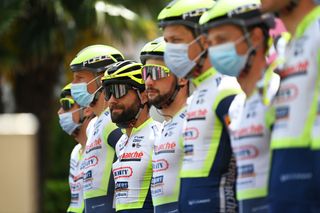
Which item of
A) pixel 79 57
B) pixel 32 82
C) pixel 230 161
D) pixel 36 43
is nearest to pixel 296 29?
pixel 230 161

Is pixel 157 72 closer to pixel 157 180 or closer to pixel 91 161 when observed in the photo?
pixel 157 180

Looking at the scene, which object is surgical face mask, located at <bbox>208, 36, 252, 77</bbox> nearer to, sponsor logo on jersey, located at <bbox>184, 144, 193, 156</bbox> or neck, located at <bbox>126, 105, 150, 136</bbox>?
sponsor logo on jersey, located at <bbox>184, 144, 193, 156</bbox>

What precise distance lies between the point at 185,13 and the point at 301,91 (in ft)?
6.49

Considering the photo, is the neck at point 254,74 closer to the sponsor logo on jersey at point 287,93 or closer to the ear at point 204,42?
the sponsor logo on jersey at point 287,93

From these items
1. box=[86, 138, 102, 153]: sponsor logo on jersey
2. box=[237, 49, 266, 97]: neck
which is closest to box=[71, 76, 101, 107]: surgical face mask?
box=[86, 138, 102, 153]: sponsor logo on jersey

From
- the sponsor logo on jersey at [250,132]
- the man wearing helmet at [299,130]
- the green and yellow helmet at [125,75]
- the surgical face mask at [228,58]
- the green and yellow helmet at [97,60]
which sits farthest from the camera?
the green and yellow helmet at [97,60]

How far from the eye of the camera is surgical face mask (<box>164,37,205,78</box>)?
8375mm

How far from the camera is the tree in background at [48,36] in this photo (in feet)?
62.3

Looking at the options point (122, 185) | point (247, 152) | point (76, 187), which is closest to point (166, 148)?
point (122, 185)

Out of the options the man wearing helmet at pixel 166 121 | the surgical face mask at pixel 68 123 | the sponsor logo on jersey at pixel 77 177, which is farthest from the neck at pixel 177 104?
the surgical face mask at pixel 68 123

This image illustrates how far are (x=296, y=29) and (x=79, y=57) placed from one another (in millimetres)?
4573

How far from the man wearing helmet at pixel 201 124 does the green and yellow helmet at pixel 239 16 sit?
73 centimetres

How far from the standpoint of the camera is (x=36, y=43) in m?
19.4

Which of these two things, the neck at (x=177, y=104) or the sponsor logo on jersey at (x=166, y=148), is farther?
the neck at (x=177, y=104)
